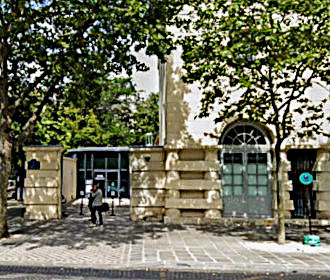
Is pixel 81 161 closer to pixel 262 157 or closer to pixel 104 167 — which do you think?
pixel 104 167

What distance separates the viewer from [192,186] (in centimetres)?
1478

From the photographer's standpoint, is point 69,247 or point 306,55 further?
point 69,247

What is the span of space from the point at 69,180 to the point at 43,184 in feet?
32.4

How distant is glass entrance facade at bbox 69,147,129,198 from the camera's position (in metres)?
30.5

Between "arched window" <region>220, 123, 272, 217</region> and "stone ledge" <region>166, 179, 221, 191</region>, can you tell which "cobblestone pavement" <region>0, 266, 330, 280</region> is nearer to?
"stone ledge" <region>166, 179, 221, 191</region>

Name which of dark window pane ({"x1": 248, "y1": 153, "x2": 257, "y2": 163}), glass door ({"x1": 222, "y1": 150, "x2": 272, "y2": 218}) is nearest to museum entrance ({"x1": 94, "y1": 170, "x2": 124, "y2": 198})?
glass door ({"x1": 222, "y1": 150, "x2": 272, "y2": 218})

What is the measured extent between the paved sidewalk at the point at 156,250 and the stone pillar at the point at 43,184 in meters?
1.96

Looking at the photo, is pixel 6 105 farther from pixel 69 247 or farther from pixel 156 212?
pixel 156 212

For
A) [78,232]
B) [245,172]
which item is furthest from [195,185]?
[78,232]

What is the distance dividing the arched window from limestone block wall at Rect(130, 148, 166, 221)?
256cm

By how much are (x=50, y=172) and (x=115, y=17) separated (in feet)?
Answer: 25.8

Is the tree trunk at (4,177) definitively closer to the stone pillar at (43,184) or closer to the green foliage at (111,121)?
the stone pillar at (43,184)

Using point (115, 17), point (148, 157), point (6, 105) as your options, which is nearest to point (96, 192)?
point (148, 157)

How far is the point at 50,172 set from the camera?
1599cm
